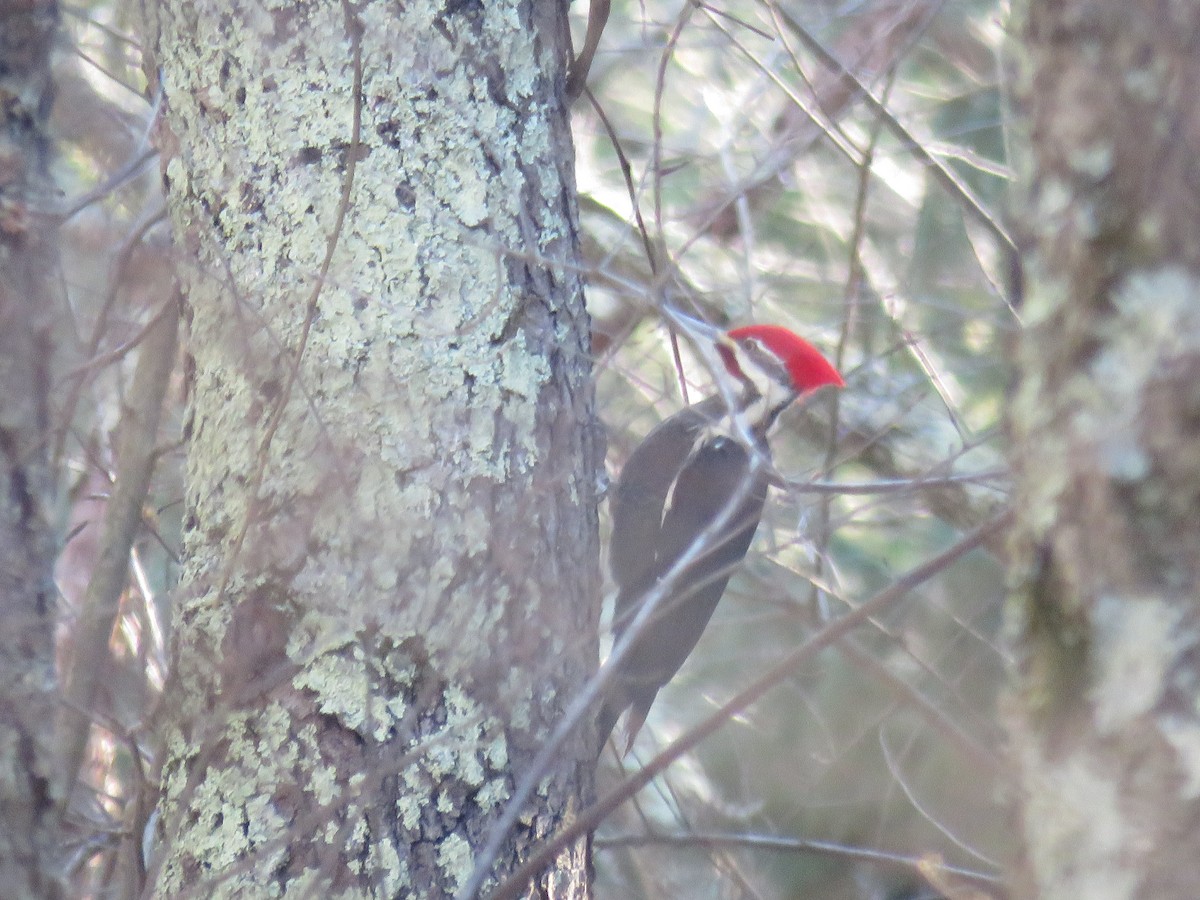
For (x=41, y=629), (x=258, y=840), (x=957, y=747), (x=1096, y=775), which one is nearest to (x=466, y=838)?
(x=258, y=840)

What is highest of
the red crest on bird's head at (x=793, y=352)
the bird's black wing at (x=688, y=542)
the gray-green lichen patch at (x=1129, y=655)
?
the red crest on bird's head at (x=793, y=352)

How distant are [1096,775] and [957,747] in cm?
14

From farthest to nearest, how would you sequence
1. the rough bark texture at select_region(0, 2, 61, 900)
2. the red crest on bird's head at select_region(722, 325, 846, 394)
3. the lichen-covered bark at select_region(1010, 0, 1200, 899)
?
the red crest on bird's head at select_region(722, 325, 846, 394), the rough bark texture at select_region(0, 2, 61, 900), the lichen-covered bark at select_region(1010, 0, 1200, 899)

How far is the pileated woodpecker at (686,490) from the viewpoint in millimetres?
2645

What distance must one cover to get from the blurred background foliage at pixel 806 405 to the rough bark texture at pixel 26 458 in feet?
0.26

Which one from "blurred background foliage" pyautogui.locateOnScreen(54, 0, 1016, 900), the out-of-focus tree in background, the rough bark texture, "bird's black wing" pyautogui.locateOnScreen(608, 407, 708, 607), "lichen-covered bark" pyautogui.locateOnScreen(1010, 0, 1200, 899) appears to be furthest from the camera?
"bird's black wing" pyautogui.locateOnScreen(608, 407, 708, 607)

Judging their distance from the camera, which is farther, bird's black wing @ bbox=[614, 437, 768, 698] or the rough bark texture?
bird's black wing @ bbox=[614, 437, 768, 698]

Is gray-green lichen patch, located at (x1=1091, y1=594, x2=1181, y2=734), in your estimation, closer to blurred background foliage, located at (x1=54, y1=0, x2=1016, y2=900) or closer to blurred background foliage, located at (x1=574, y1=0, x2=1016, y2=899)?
blurred background foliage, located at (x1=54, y1=0, x2=1016, y2=900)

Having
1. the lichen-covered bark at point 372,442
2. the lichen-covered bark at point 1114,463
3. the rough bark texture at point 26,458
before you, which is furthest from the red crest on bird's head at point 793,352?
the lichen-covered bark at point 1114,463

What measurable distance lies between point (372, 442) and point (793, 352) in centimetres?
115

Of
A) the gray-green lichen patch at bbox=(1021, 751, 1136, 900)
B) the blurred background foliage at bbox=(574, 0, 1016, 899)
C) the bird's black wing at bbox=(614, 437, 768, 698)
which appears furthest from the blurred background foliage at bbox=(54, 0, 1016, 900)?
the gray-green lichen patch at bbox=(1021, 751, 1136, 900)

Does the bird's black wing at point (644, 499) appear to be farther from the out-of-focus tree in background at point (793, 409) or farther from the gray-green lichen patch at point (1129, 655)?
the gray-green lichen patch at point (1129, 655)

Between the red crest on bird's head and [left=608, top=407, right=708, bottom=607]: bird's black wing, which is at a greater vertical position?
the red crest on bird's head

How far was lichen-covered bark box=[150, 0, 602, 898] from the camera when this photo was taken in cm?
164
